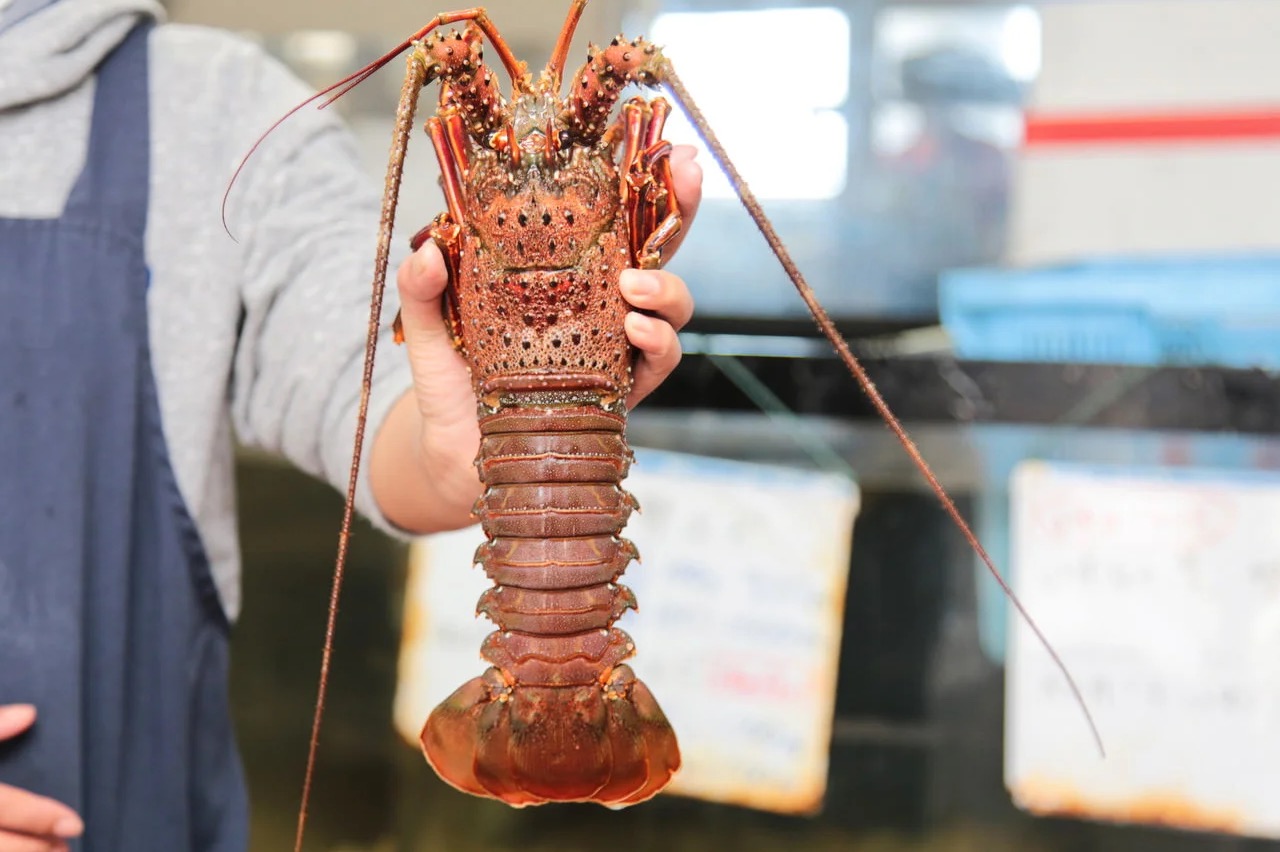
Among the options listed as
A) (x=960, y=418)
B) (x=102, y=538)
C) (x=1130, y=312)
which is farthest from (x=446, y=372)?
(x=1130, y=312)

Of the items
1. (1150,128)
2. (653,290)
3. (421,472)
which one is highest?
(1150,128)

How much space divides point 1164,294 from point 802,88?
605 millimetres

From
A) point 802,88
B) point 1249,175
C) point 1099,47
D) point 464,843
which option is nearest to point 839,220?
point 802,88

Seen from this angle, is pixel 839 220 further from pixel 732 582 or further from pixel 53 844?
pixel 53 844

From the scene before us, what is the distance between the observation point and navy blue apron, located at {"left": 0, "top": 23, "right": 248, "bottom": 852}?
0.97 metres

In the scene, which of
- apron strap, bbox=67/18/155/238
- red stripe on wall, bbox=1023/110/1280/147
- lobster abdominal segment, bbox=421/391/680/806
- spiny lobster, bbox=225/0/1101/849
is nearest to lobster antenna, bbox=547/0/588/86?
spiny lobster, bbox=225/0/1101/849

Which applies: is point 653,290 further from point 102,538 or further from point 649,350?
point 102,538

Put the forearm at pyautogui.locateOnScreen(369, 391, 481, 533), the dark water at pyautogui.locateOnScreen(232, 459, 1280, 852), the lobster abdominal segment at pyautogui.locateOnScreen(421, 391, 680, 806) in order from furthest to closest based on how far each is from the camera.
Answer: the dark water at pyautogui.locateOnScreen(232, 459, 1280, 852) < the forearm at pyautogui.locateOnScreen(369, 391, 481, 533) < the lobster abdominal segment at pyautogui.locateOnScreen(421, 391, 680, 806)

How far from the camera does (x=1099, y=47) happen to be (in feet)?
4.58

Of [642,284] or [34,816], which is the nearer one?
[642,284]

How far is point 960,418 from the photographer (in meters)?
1.39

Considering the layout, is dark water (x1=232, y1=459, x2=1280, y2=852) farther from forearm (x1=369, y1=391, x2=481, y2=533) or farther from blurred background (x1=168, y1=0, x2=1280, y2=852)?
forearm (x1=369, y1=391, x2=481, y2=533)

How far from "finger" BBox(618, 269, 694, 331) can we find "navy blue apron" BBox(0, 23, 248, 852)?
57 cm

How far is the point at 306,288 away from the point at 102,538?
305 mm
